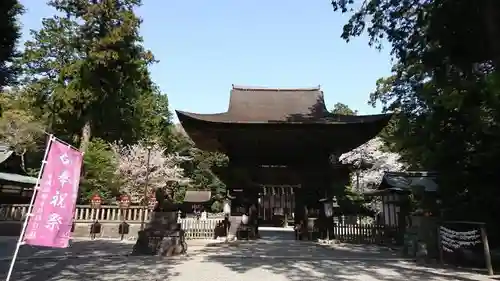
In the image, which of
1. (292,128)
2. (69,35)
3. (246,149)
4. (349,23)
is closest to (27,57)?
(69,35)

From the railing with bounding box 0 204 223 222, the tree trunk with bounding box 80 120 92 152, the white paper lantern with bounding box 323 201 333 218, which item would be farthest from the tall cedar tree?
the white paper lantern with bounding box 323 201 333 218

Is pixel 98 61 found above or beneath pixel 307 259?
above

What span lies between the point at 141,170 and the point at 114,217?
35.5 ft

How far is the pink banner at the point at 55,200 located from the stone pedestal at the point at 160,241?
6.07 m

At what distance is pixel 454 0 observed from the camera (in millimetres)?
8547

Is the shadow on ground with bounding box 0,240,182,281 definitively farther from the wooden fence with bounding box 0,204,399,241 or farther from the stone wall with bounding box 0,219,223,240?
the stone wall with bounding box 0,219,223,240

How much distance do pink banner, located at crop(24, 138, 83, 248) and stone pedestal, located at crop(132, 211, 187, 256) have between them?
6.07m

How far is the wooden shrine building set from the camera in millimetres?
16156

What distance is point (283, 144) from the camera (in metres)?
17.5

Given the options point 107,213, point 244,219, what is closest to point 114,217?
point 107,213

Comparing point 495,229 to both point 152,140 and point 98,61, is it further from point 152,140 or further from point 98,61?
point 152,140

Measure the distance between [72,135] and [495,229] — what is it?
2863cm

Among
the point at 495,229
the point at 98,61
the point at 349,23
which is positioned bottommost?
the point at 495,229

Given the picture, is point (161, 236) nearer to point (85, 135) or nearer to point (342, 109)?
point (85, 135)
